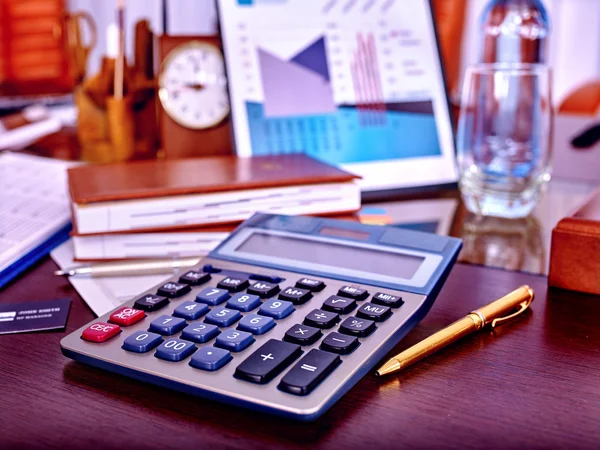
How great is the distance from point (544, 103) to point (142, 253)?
0.44m

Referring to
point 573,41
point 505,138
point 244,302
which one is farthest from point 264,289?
point 573,41

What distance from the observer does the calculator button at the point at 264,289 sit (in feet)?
1.50

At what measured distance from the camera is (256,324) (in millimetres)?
409

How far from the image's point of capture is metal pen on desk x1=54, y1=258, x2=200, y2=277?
563 millimetres

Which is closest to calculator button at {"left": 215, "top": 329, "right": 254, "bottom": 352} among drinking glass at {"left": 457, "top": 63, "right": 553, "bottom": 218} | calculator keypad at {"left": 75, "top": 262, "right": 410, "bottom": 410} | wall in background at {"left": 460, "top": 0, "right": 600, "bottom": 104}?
calculator keypad at {"left": 75, "top": 262, "right": 410, "bottom": 410}

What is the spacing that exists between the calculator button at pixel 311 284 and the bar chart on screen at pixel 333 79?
1.25ft

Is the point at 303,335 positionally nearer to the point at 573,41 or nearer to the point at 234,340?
the point at 234,340

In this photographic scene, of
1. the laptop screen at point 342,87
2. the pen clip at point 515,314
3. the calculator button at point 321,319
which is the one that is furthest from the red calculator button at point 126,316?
the laptop screen at point 342,87

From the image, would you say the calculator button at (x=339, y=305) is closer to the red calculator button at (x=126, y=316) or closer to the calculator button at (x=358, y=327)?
the calculator button at (x=358, y=327)

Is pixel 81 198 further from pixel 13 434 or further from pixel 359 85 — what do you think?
pixel 359 85

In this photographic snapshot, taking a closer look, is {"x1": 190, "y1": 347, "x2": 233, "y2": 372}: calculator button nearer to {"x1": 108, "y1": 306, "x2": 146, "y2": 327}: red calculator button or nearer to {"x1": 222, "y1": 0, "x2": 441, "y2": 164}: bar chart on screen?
{"x1": 108, "y1": 306, "x2": 146, "y2": 327}: red calculator button

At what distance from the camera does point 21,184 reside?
2.73 feet

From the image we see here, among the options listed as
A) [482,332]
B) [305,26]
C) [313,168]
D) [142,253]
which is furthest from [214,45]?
[482,332]

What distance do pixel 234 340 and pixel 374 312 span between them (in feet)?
0.30
